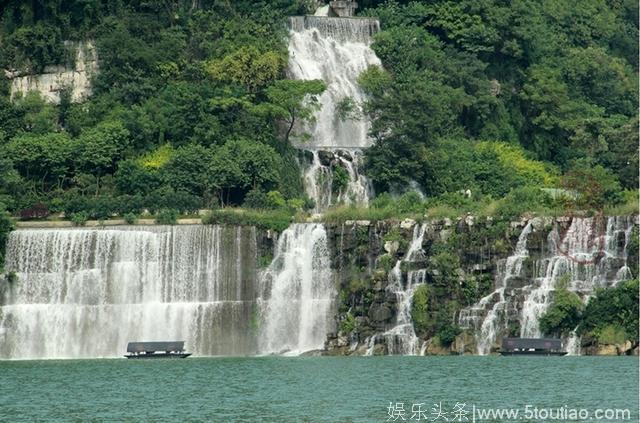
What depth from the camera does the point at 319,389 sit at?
272 feet

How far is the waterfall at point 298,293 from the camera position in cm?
10719

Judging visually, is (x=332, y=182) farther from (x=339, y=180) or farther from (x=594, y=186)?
(x=594, y=186)

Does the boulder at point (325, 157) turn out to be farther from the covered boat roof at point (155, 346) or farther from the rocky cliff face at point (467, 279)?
the covered boat roof at point (155, 346)

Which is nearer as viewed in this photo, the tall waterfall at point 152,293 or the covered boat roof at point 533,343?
the covered boat roof at point 533,343

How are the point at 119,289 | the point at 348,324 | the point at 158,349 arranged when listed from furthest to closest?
1. the point at 119,289
2. the point at 348,324
3. the point at 158,349

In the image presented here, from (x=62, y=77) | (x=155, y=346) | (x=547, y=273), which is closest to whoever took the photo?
(x=155, y=346)

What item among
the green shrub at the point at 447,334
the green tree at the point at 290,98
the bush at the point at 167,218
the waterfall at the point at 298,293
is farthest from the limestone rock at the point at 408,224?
the green tree at the point at 290,98

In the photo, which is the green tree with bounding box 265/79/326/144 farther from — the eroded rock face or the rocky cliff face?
the rocky cliff face

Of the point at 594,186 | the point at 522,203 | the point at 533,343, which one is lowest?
the point at 533,343

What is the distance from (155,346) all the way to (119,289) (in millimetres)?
5157

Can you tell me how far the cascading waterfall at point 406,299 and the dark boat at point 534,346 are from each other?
5281mm

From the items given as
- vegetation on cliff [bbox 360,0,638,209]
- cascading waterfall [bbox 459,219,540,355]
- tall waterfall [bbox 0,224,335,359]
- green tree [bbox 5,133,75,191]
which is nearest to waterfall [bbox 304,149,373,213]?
vegetation on cliff [bbox 360,0,638,209]

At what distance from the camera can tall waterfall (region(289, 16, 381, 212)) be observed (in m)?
118

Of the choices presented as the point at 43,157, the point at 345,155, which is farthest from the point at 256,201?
the point at 43,157
